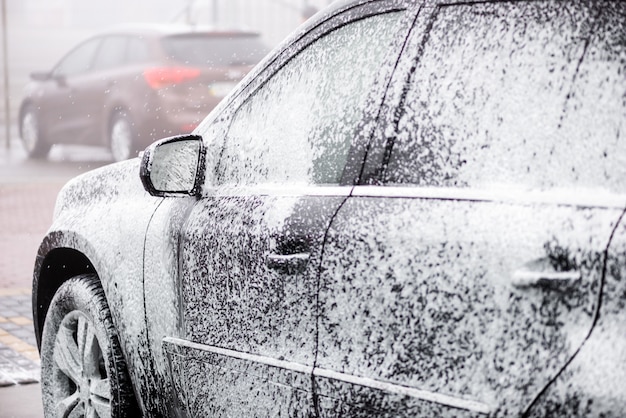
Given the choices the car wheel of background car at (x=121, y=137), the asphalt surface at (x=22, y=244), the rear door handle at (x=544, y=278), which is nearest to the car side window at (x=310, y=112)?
the rear door handle at (x=544, y=278)

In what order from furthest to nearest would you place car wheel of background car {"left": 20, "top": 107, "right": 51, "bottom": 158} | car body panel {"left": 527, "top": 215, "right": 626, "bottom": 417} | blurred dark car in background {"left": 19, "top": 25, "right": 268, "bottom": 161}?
car wheel of background car {"left": 20, "top": 107, "right": 51, "bottom": 158} < blurred dark car in background {"left": 19, "top": 25, "right": 268, "bottom": 161} < car body panel {"left": 527, "top": 215, "right": 626, "bottom": 417}

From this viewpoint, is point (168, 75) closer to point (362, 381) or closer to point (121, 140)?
point (121, 140)

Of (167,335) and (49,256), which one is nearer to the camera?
(167,335)

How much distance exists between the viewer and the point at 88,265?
4270 millimetres

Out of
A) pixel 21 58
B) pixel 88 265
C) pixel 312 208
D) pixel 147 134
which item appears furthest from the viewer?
pixel 21 58

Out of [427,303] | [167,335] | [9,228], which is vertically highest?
[427,303]

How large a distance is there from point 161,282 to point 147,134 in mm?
10355

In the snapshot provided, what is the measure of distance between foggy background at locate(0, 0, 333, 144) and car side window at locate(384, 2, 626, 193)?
15478mm

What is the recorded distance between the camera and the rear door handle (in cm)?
236

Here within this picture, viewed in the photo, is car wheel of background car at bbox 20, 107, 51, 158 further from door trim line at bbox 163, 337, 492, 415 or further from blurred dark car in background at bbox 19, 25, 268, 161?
door trim line at bbox 163, 337, 492, 415

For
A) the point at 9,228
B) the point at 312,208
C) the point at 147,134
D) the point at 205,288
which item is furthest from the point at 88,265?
the point at 147,134

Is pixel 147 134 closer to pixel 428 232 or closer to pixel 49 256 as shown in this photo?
pixel 49 256

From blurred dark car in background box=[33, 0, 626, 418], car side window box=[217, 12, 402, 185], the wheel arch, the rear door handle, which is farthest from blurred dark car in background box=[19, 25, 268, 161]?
the rear door handle

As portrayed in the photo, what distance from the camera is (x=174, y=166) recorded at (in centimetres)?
352
